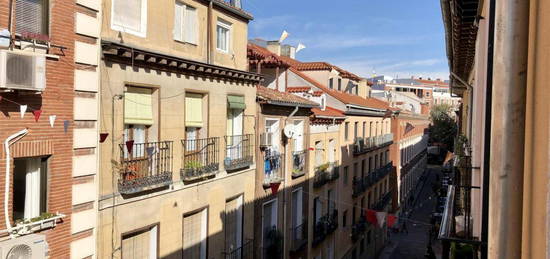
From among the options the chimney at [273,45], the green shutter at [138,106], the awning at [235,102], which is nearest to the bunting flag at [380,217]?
the awning at [235,102]

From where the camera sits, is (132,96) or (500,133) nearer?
(500,133)

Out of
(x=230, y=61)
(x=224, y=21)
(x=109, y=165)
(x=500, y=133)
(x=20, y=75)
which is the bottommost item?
(x=109, y=165)

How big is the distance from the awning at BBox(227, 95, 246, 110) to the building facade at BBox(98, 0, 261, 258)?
36mm

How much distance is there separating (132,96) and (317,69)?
21313 mm

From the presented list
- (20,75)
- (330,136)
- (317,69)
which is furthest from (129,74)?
(317,69)

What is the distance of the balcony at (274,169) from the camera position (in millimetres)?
17219

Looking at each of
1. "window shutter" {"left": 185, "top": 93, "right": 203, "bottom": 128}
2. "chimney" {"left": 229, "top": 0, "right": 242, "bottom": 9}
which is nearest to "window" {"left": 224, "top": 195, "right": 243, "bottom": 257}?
"window shutter" {"left": 185, "top": 93, "right": 203, "bottom": 128}

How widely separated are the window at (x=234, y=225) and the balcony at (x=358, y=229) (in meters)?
17.0

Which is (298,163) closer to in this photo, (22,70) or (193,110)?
(193,110)

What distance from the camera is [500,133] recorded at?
3.14 meters

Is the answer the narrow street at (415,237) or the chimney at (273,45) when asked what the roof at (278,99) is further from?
the narrow street at (415,237)

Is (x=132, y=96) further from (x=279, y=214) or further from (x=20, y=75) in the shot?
(x=279, y=214)

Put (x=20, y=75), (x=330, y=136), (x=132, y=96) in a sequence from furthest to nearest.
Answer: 1. (x=330, y=136)
2. (x=132, y=96)
3. (x=20, y=75)

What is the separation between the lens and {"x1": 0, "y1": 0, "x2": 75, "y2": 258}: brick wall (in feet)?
25.4
